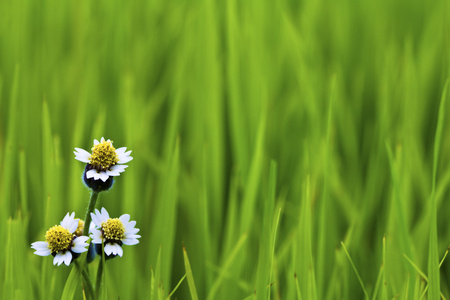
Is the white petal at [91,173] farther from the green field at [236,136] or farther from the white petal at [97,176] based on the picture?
the green field at [236,136]

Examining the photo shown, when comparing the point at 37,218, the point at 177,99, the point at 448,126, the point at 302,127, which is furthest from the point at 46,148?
the point at 448,126

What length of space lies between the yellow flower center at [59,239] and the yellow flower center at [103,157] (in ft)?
0.23

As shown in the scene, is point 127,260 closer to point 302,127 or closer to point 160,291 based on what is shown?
point 160,291

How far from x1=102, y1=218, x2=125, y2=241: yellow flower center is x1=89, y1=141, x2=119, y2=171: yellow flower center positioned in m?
0.05

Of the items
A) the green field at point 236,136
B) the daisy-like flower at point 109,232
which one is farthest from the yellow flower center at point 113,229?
the green field at point 236,136

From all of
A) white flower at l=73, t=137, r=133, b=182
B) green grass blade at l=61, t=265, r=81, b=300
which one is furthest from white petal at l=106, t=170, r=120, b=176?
green grass blade at l=61, t=265, r=81, b=300

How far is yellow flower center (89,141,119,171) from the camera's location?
520 mm

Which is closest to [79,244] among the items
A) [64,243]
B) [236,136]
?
[64,243]

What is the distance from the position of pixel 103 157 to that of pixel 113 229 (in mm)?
71

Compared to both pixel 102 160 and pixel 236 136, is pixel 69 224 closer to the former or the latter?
pixel 102 160

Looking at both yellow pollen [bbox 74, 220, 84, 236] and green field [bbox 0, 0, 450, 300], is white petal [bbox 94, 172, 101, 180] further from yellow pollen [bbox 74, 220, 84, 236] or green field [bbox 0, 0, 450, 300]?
green field [bbox 0, 0, 450, 300]

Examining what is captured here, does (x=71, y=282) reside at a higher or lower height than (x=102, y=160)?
lower

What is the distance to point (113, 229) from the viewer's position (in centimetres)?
53

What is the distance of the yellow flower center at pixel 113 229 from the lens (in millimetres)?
520
